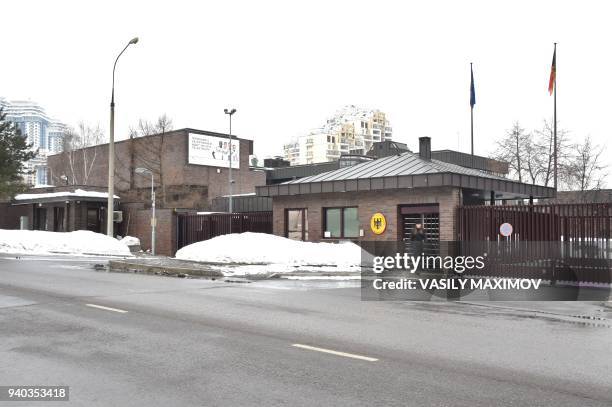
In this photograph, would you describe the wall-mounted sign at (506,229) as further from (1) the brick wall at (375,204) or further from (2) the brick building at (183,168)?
(2) the brick building at (183,168)

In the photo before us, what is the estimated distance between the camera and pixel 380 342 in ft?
26.3

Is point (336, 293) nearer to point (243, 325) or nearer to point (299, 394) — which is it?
point (243, 325)

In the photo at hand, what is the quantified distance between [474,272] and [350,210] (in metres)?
6.54

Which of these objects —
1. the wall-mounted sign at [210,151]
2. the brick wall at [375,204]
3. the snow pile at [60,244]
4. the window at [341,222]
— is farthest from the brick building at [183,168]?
the window at [341,222]

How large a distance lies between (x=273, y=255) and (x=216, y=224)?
10.9m

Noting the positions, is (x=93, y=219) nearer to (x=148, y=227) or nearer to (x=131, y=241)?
(x=131, y=241)

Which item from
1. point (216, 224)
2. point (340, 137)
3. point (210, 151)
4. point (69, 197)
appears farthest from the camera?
point (340, 137)

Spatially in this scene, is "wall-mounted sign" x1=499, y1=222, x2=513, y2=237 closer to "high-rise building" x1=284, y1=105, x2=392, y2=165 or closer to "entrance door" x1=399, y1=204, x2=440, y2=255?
"entrance door" x1=399, y1=204, x2=440, y2=255

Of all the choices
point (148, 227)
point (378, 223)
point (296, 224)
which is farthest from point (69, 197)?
point (378, 223)

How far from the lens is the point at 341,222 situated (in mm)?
25188

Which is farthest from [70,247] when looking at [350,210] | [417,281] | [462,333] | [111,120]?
[462,333]

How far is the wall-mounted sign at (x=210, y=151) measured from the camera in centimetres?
5500

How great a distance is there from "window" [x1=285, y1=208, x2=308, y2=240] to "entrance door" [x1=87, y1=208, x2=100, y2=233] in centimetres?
2086

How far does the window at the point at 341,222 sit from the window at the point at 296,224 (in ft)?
4.01
